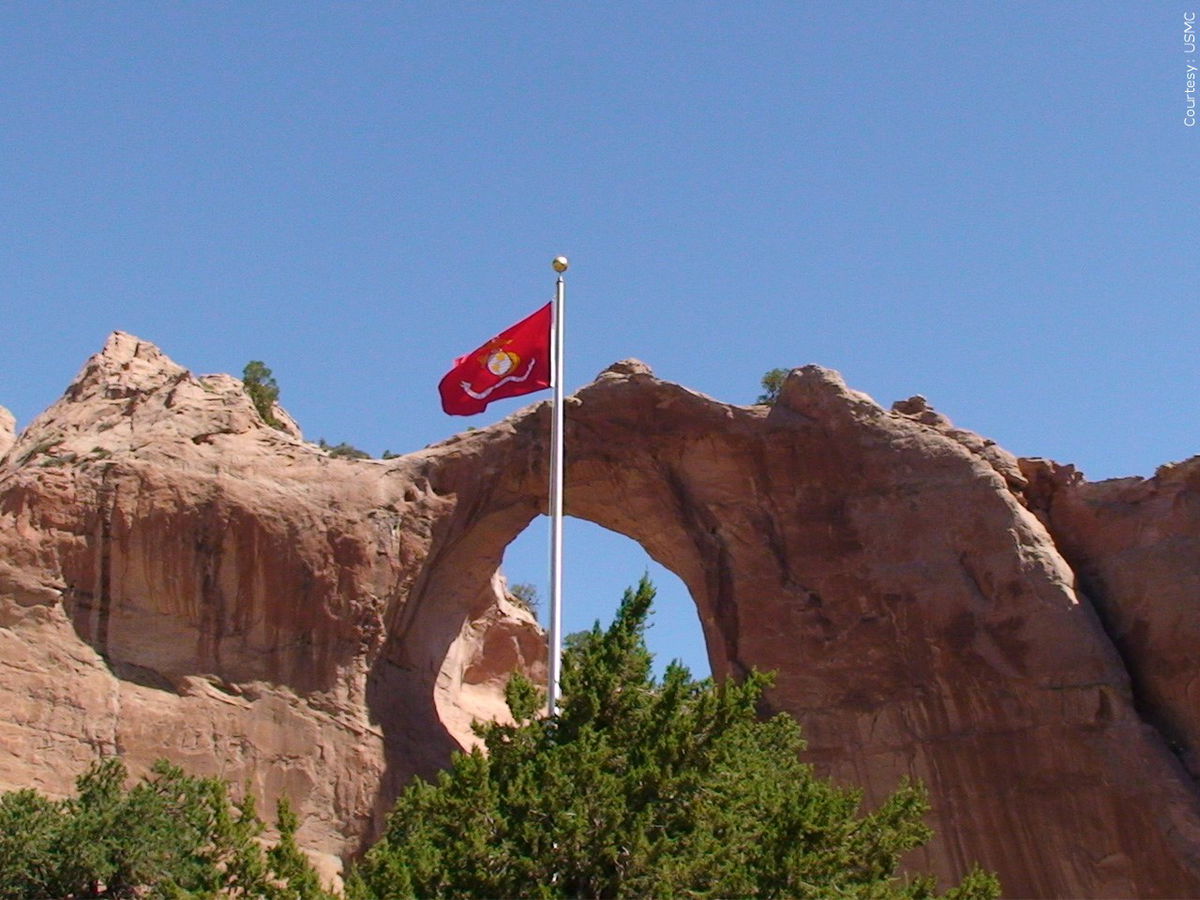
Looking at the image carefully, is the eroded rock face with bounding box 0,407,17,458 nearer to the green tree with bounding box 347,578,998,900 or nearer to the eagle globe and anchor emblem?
the eagle globe and anchor emblem

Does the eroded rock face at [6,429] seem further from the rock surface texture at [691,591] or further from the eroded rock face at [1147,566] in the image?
the eroded rock face at [1147,566]

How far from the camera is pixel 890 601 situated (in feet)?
96.4

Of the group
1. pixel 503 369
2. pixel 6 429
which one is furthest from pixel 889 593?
pixel 6 429

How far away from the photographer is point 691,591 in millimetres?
32281

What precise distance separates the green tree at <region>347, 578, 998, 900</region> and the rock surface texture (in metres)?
9.05

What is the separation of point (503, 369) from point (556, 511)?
359cm

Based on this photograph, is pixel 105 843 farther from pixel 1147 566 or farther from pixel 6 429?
pixel 6 429

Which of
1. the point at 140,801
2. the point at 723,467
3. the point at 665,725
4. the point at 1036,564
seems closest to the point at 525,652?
the point at 723,467

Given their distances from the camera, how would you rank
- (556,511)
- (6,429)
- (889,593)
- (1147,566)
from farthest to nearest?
(6,429) → (889,593) → (1147,566) → (556,511)

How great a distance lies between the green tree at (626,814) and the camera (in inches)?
638

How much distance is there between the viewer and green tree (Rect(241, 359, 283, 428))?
130 ft

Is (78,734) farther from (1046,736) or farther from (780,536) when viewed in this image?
(1046,736)

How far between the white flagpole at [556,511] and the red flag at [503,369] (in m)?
0.53

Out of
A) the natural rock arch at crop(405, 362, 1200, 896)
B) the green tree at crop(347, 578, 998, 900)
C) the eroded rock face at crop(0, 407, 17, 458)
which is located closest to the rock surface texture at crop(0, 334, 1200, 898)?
the natural rock arch at crop(405, 362, 1200, 896)
